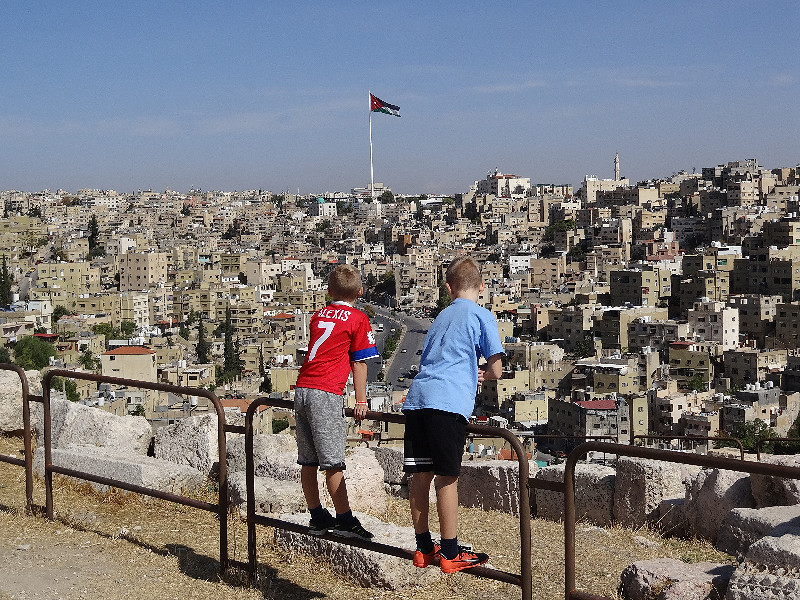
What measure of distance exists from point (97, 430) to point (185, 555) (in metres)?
2.80

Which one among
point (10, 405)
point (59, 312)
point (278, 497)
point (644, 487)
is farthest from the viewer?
point (59, 312)

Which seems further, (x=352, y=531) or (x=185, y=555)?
(x=185, y=555)

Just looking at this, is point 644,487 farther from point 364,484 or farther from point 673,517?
point 364,484

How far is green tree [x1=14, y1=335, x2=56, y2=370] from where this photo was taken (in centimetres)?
4394

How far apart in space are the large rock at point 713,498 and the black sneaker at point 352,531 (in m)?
2.34

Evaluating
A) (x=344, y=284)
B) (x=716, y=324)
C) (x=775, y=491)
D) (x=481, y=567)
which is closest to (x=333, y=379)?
(x=344, y=284)

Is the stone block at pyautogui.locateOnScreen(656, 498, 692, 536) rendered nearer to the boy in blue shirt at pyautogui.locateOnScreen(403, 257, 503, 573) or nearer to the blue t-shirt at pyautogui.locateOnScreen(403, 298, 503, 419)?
the boy in blue shirt at pyautogui.locateOnScreen(403, 257, 503, 573)

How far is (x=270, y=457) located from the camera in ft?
19.5

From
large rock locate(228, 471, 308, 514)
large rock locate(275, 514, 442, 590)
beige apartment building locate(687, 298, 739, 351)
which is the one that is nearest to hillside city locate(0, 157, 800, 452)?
beige apartment building locate(687, 298, 739, 351)

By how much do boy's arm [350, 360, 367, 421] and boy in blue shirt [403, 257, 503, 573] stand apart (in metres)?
0.27

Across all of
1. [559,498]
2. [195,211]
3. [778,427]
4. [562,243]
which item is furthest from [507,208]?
[559,498]

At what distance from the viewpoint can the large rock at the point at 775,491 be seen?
16.1 ft

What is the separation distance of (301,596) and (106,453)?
102 inches

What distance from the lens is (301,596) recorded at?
A: 12.6 feet
